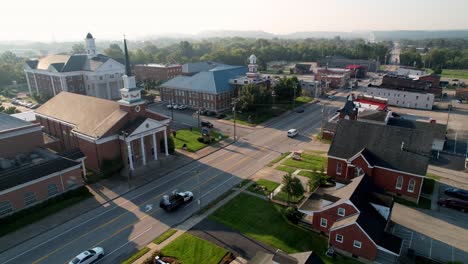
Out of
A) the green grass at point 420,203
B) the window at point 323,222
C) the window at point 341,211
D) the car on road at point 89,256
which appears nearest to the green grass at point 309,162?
the green grass at point 420,203

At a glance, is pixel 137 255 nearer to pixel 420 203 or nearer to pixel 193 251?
pixel 193 251

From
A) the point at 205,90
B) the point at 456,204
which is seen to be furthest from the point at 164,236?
the point at 205,90

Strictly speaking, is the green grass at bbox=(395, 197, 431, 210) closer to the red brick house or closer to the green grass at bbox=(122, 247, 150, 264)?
the red brick house

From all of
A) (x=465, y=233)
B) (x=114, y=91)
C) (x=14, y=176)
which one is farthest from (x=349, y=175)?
(x=114, y=91)

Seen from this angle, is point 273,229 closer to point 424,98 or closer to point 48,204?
point 48,204

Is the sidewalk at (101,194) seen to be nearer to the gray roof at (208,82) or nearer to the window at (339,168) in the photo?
the window at (339,168)
